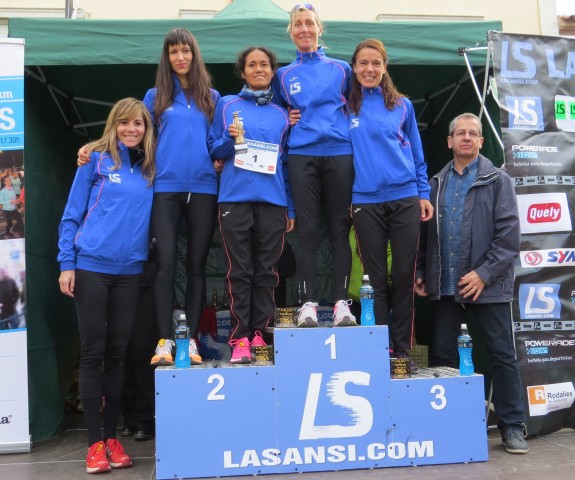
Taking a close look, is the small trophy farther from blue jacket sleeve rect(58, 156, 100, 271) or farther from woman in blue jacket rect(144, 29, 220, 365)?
blue jacket sleeve rect(58, 156, 100, 271)

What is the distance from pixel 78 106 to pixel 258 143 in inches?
91.6

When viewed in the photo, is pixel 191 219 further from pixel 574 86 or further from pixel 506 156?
pixel 574 86

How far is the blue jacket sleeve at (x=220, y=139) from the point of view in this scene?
122 inches

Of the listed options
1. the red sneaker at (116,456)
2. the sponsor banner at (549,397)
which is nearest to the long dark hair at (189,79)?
the red sneaker at (116,456)

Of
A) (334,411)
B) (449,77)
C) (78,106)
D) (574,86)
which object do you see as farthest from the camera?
(78,106)

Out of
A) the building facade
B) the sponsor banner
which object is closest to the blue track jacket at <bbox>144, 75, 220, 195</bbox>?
the sponsor banner

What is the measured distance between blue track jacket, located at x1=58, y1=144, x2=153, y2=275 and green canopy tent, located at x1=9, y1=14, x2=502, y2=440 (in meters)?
0.81

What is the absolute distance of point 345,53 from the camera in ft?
11.9

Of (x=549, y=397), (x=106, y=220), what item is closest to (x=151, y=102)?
(x=106, y=220)

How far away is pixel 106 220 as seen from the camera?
2.98 metres

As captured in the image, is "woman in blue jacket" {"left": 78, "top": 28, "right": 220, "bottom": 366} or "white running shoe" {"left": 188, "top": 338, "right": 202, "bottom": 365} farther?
"woman in blue jacket" {"left": 78, "top": 28, "right": 220, "bottom": 366}

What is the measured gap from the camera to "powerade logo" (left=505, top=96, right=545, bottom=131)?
11.8 ft

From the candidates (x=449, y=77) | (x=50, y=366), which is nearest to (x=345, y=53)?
(x=449, y=77)

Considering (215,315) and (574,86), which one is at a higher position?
(574,86)
